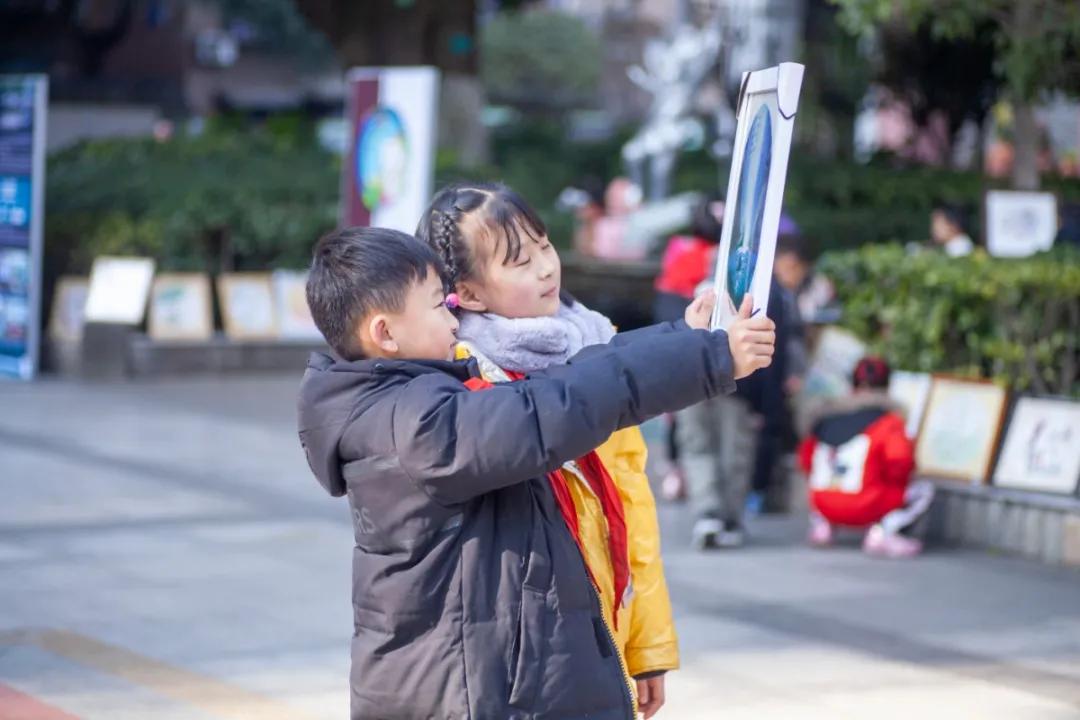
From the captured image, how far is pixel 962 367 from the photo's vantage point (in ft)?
27.8

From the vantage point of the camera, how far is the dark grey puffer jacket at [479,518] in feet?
8.67

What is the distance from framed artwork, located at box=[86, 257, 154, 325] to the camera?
541 inches

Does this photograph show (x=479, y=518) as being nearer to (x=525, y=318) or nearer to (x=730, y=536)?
(x=525, y=318)

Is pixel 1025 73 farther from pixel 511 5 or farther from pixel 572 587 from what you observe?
pixel 511 5

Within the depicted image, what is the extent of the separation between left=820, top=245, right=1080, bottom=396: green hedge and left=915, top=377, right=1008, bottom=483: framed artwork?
185mm

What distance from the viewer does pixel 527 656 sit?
2709mm

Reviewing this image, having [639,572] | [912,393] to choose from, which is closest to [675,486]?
[912,393]

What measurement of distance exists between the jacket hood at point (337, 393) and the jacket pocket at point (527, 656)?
0.38 metres

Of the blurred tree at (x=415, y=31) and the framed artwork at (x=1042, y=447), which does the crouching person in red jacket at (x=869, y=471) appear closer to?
the framed artwork at (x=1042, y=447)

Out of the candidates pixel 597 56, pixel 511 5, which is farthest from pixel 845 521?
pixel 597 56

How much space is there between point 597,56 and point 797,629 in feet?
196

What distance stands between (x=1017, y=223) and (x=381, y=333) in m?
7.04

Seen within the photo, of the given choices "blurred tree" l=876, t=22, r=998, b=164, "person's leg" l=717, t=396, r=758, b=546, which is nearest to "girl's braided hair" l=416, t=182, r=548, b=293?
"person's leg" l=717, t=396, r=758, b=546

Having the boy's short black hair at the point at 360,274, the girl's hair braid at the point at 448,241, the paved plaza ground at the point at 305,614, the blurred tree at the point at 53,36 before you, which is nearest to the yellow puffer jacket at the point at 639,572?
the girl's hair braid at the point at 448,241
